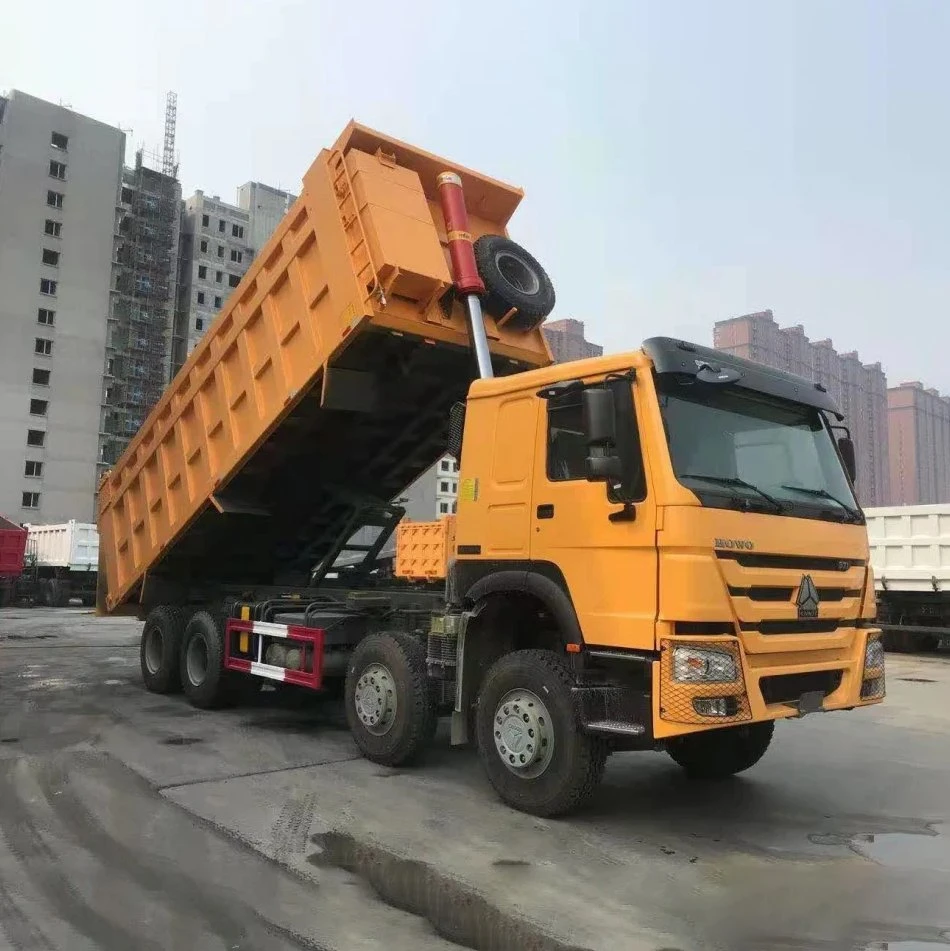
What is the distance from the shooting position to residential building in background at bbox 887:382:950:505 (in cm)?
3072

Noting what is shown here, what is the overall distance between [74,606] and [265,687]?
21.7 m

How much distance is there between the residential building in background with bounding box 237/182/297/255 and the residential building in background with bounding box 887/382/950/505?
54271 mm

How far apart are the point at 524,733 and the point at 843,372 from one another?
97.6 feet

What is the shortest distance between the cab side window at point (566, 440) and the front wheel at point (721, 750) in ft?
7.23

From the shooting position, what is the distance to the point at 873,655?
4.97m

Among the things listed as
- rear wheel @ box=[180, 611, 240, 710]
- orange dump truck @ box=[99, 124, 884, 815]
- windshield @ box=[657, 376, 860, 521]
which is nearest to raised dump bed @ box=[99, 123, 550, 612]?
orange dump truck @ box=[99, 124, 884, 815]

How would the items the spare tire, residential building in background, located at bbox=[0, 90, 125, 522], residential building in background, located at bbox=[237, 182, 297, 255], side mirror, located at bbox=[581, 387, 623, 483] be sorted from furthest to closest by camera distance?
residential building in background, located at bbox=[237, 182, 297, 255], residential building in background, located at bbox=[0, 90, 125, 522], the spare tire, side mirror, located at bbox=[581, 387, 623, 483]

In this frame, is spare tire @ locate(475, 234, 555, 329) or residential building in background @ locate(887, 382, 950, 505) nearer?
spare tire @ locate(475, 234, 555, 329)

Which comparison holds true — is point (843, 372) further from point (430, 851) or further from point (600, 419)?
point (430, 851)

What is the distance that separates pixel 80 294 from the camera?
5619 centimetres

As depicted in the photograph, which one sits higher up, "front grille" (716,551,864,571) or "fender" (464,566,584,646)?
"front grille" (716,551,864,571)

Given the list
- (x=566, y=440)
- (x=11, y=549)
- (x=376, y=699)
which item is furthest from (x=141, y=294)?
(x=566, y=440)

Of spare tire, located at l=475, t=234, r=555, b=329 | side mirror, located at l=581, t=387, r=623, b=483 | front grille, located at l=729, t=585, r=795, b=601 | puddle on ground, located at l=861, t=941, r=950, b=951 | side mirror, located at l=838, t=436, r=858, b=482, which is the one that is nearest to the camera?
puddle on ground, located at l=861, t=941, r=950, b=951

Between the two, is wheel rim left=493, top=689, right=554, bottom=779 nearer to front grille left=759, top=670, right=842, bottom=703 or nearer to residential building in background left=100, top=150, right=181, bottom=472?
front grille left=759, top=670, right=842, bottom=703
